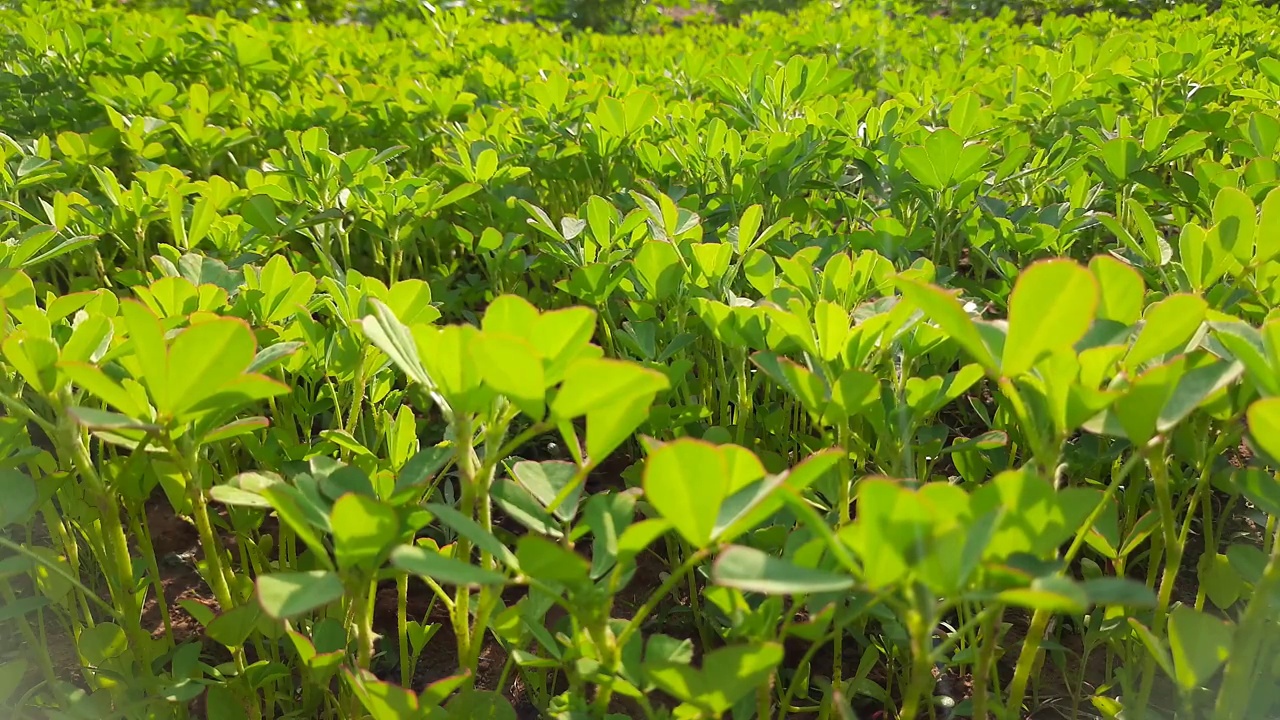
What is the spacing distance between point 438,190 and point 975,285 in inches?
36.6

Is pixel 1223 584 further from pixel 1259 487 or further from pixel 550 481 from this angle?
pixel 550 481

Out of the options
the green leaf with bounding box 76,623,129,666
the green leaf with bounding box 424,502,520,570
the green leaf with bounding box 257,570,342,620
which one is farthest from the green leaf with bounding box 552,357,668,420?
the green leaf with bounding box 76,623,129,666

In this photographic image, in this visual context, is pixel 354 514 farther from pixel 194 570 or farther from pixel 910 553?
pixel 194 570

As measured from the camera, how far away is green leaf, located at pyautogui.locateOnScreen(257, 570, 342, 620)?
24.2 inches

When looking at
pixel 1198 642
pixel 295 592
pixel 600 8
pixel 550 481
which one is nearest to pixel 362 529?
pixel 295 592

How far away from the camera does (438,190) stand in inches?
61.4

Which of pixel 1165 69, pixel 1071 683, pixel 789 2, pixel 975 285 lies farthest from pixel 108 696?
pixel 789 2

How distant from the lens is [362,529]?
0.68 m

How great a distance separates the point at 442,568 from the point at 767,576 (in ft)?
0.72

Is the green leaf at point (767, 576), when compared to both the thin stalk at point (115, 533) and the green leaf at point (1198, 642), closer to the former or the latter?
the green leaf at point (1198, 642)

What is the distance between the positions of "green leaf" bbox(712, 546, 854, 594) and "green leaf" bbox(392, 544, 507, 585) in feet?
0.53

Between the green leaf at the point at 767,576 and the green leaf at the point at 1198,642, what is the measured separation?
34 centimetres

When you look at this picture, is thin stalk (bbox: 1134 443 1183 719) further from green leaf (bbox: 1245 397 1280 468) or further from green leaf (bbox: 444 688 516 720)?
green leaf (bbox: 444 688 516 720)

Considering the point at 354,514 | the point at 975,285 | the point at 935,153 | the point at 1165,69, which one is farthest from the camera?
the point at 1165,69
